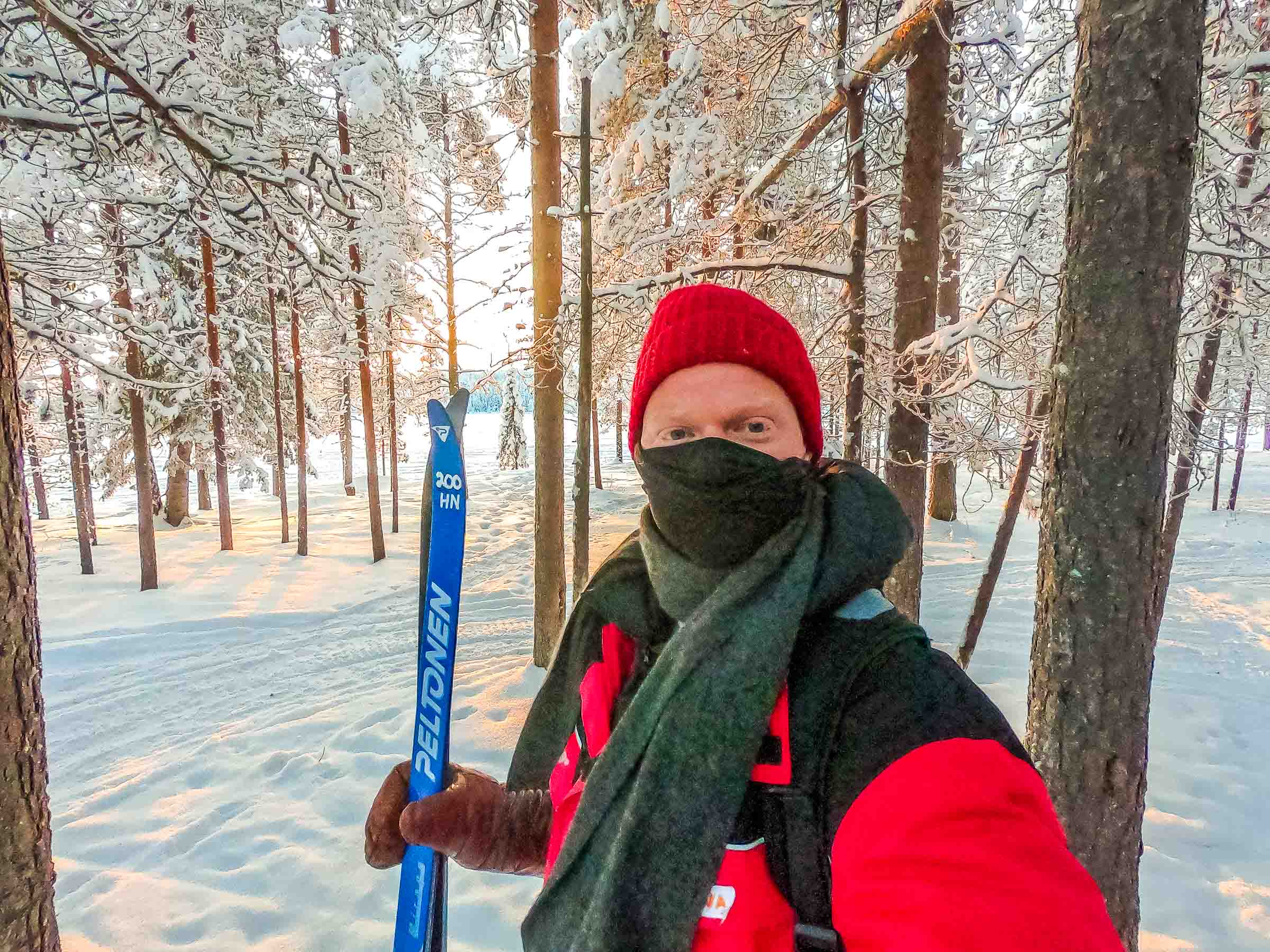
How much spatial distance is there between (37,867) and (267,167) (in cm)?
416

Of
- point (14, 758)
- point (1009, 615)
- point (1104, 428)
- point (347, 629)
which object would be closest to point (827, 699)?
point (1104, 428)

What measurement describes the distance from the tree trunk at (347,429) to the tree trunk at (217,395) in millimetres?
4169

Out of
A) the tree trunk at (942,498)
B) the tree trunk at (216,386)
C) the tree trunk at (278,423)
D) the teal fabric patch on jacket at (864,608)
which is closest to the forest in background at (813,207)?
the tree trunk at (216,386)

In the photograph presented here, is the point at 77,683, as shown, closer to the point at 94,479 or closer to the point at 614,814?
the point at 614,814

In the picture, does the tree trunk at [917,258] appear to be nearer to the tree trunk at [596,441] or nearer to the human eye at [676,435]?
the human eye at [676,435]

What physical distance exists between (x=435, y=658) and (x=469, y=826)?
520mm

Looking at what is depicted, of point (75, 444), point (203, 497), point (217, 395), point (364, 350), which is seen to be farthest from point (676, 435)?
point (203, 497)

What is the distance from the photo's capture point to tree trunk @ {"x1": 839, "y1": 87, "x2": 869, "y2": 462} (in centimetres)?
533

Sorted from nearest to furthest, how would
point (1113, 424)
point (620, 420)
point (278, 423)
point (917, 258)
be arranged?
point (1113, 424) → point (917, 258) → point (278, 423) → point (620, 420)

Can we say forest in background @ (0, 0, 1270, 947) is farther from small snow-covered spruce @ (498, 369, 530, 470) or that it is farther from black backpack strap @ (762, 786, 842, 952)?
small snow-covered spruce @ (498, 369, 530, 470)

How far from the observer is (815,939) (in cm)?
89

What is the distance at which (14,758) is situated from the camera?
6.13 feet

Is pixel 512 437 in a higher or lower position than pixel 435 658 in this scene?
higher

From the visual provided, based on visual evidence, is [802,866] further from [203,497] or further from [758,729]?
[203,497]
